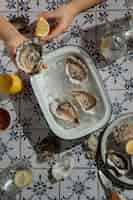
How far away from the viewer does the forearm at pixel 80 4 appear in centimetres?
161

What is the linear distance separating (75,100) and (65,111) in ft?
0.17

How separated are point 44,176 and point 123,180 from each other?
0.25 metres

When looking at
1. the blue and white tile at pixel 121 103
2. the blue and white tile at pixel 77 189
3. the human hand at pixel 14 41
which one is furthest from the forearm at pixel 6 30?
the blue and white tile at pixel 77 189

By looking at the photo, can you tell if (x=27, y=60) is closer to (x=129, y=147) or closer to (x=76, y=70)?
(x=76, y=70)

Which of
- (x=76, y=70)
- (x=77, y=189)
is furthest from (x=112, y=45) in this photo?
(x=77, y=189)

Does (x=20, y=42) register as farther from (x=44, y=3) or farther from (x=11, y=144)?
(x=11, y=144)

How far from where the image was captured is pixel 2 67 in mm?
1639

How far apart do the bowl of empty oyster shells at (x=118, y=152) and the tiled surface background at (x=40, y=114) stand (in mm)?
35

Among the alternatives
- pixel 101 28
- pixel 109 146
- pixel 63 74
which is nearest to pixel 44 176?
pixel 109 146

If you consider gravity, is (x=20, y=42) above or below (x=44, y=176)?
above

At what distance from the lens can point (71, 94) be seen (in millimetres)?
1590

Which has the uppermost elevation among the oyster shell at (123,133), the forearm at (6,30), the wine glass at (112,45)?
the forearm at (6,30)

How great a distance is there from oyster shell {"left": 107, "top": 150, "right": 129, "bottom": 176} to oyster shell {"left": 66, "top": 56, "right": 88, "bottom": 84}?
25cm

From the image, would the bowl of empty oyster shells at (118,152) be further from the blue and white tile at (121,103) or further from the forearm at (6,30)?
the forearm at (6,30)
